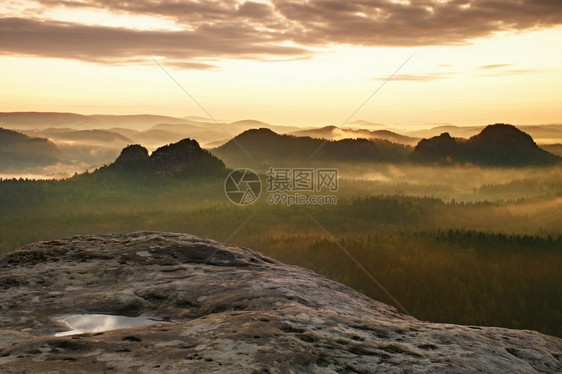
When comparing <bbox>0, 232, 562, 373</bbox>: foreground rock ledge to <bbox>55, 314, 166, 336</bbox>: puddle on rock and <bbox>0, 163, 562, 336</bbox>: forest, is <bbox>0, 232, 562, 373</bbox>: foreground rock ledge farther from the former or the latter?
<bbox>0, 163, 562, 336</bbox>: forest

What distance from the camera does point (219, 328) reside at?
9023 mm

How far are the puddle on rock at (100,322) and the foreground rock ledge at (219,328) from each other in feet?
0.83

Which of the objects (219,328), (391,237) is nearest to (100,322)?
(219,328)

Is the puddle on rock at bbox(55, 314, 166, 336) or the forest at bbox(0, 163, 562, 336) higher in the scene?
the puddle on rock at bbox(55, 314, 166, 336)

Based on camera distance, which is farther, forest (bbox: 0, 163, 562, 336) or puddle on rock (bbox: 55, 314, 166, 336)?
forest (bbox: 0, 163, 562, 336)

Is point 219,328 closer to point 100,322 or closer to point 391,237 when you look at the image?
point 100,322

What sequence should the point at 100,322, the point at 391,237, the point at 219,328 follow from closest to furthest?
the point at 219,328 < the point at 100,322 < the point at 391,237

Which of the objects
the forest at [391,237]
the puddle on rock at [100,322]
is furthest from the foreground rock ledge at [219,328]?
the forest at [391,237]

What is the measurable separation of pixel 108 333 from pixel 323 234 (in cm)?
12343

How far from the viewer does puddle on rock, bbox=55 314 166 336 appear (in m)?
11.0

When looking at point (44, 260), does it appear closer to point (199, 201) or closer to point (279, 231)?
point (279, 231)

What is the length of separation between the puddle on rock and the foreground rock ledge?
252 millimetres

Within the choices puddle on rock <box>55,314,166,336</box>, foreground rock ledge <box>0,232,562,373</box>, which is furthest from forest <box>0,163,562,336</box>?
puddle on rock <box>55,314,166,336</box>

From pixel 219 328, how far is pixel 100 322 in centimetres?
330
